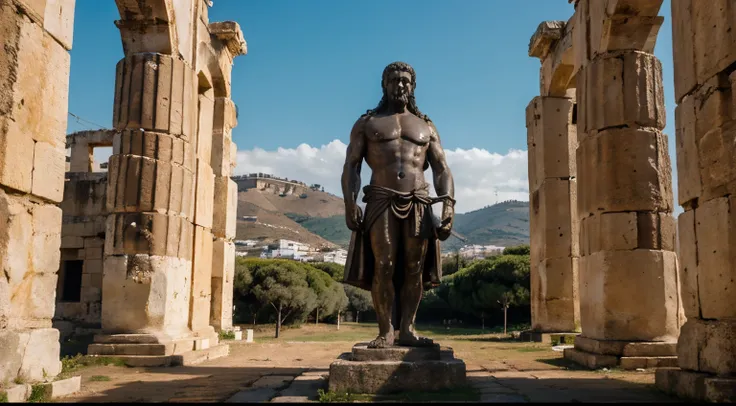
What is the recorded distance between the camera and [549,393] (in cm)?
605

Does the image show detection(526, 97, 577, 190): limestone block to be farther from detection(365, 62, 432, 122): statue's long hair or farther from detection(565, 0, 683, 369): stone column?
detection(365, 62, 432, 122): statue's long hair

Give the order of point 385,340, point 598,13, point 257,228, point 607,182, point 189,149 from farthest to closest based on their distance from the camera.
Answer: point 257,228 → point 189,149 → point 598,13 → point 607,182 → point 385,340

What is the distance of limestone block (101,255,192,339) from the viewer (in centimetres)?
959

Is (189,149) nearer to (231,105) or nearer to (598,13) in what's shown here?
(231,105)

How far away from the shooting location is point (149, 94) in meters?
10.0

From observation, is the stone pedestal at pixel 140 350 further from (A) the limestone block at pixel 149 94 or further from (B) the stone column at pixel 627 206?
(B) the stone column at pixel 627 206

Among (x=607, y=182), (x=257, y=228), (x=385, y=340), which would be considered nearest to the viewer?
(x=385, y=340)

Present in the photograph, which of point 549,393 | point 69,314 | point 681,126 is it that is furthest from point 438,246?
point 69,314

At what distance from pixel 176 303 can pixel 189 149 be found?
241 centimetres

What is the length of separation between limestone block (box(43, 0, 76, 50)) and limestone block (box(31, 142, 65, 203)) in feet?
3.43

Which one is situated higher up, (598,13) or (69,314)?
(598,13)

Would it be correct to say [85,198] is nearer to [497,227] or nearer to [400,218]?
[400,218]

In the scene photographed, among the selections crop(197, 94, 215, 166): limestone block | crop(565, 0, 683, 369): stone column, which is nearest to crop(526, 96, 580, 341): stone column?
crop(565, 0, 683, 369): stone column

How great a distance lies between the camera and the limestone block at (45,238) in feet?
19.0
